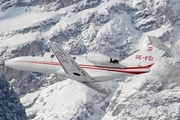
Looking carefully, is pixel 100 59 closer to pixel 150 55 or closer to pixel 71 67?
pixel 71 67

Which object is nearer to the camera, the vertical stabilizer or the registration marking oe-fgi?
the vertical stabilizer

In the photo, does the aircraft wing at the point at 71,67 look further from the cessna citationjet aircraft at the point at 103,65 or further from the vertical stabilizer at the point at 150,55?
the vertical stabilizer at the point at 150,55

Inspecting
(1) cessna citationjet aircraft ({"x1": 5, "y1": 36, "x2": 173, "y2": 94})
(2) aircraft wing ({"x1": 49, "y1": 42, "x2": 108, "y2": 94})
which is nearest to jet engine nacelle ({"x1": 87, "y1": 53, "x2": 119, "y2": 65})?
(1) cessna citationjet aircraft ({"x1": 5, "y1": 36, "x2": 173, "y2": 94})

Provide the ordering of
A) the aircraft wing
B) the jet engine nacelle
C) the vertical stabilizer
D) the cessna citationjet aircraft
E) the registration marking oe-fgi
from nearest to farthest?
1. the vertical stabilizer
2. the aircraft wing
3. the cessna citationjet aircraft
4. the jet engine nacelle
5. the registration marking oe-fgi

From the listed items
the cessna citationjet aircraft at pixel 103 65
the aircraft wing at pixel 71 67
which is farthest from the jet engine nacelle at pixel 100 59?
the aircraft wing at pixel 71 67

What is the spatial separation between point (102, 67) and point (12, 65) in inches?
888

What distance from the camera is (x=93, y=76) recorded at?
124 meters

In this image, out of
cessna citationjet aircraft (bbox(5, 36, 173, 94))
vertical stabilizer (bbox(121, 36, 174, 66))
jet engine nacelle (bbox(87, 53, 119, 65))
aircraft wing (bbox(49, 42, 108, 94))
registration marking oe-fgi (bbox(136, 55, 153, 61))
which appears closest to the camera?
vertical stabilizer (bbox(121, 36, 174, 66))

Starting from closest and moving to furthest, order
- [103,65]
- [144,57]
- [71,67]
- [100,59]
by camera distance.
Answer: [71,67]
[100,59]
[103,65]
[144,57]

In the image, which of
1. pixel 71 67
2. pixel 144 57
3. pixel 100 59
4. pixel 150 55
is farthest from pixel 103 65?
pixel 150 55

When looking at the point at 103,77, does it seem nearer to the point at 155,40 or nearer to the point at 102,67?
the point at 102,67

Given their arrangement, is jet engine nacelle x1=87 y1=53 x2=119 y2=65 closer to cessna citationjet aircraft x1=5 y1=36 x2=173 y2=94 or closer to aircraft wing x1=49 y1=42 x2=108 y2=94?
cessna citationjet aircraft x1=5 y1=36 x2=173 y2=94

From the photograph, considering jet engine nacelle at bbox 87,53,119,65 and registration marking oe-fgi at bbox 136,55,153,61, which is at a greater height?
jet engine nacelle at bbox 87,53,119,65

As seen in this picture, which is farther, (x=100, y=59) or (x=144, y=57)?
(x=144, y=57)
